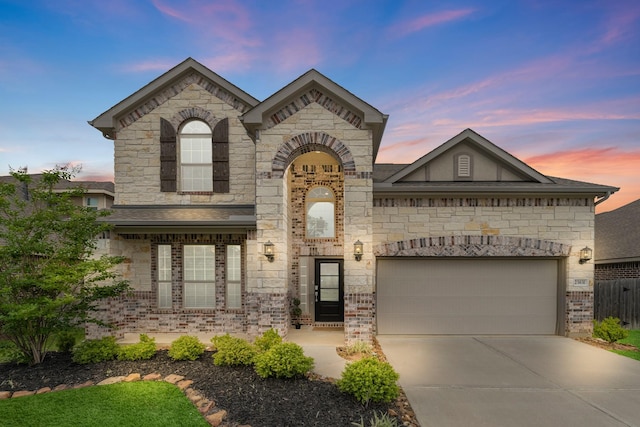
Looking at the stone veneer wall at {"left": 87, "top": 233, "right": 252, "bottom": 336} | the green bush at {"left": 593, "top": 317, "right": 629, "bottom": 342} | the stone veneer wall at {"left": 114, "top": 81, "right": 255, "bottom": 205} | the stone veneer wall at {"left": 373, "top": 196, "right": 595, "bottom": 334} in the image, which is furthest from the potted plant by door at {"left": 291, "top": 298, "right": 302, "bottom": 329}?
the green bush at {"left": 593, "top": 317, "right": 629, "bottom": 342}

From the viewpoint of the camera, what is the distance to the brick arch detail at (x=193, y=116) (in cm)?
1035

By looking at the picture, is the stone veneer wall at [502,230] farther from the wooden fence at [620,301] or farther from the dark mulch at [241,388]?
the dark mulch at [241,388]

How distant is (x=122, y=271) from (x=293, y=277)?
16.7 feet

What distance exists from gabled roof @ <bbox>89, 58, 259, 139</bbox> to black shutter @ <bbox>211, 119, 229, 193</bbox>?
1105mm

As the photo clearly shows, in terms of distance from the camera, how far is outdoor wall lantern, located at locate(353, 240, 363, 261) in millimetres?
8266

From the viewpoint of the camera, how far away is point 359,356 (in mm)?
7434

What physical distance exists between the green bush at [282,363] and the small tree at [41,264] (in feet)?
13.6

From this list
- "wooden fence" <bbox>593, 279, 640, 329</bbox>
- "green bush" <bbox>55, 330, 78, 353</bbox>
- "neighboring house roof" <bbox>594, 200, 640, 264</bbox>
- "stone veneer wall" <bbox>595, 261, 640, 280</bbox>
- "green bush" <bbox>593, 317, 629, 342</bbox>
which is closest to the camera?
"green bush" <bbox>55, 330, 78, 353</bbox>

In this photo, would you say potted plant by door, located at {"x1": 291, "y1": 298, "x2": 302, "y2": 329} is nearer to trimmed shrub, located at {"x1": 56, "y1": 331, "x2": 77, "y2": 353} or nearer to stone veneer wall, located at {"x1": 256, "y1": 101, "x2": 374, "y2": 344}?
stone veneer wall, located at {"x1": 256, "y1": 101, "x2": 374, "y2": 344}

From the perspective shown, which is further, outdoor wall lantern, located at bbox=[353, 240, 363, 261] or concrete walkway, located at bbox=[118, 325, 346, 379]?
outdoor wall lantern, located at bbox=[353, 240, 363, 261]

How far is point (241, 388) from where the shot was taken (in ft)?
17.6

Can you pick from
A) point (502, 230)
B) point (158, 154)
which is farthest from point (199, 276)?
point (502, 230)

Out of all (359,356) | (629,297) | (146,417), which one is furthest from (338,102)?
(629,297)

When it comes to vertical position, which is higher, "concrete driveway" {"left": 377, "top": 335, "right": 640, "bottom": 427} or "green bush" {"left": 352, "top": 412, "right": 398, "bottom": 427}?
"green bush" {"left": 352, "top": 412, "right": 398, "bottom": 427}
